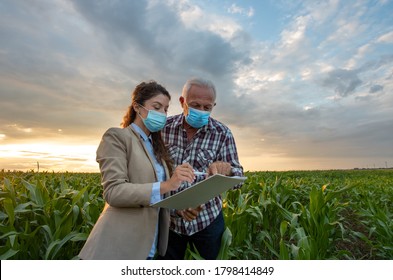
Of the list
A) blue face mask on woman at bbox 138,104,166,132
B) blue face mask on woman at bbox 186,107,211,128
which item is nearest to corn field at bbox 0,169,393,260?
blue face mask on woman at bbox 186,107,211,128

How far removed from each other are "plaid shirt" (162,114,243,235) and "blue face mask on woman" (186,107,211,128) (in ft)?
0.26

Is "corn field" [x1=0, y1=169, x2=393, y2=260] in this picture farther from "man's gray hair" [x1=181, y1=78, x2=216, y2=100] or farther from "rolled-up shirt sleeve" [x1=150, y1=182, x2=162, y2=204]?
"man's gray hair" [x1=181, y1=78, x2=216, y2=100]

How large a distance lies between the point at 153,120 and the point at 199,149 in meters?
0.51

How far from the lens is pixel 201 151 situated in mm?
2441

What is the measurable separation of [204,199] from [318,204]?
252cm

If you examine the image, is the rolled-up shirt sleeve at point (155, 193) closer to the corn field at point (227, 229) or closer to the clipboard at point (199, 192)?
the clipboard at point (199, 192)

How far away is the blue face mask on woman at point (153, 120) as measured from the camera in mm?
2039

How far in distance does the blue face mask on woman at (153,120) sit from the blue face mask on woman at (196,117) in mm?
342

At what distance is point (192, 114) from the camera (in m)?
2.38

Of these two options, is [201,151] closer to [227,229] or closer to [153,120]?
[153,120]

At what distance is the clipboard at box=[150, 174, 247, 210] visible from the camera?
5.57 feet

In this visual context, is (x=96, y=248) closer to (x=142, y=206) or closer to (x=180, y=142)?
(x=142, y=206)

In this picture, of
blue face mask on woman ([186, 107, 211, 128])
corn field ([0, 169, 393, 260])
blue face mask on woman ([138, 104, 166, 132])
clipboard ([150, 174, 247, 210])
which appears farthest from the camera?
corn field ([0, 169, 393, 260])

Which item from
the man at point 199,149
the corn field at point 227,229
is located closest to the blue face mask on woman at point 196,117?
the man at point 199,149
